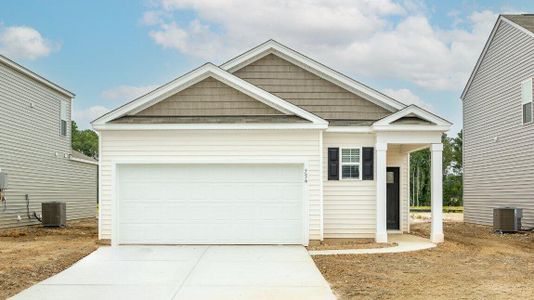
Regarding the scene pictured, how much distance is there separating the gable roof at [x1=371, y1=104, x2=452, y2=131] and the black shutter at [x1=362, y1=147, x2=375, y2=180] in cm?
80

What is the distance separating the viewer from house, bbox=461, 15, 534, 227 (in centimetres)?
2172

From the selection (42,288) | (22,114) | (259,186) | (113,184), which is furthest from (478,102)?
(42,288)

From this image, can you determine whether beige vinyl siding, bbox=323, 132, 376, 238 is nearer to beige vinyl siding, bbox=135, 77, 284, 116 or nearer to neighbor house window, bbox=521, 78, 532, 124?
beige vinyl siding, bbox=135, 77, 284, 116

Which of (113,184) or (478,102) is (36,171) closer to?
(113,184)

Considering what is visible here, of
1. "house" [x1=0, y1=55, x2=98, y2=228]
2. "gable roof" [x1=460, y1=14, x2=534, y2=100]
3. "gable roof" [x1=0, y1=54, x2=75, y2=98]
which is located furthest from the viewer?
"house" [x1=0, y1=55, x2=98, y2=228]

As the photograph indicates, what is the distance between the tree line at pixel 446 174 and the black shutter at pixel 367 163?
133ft

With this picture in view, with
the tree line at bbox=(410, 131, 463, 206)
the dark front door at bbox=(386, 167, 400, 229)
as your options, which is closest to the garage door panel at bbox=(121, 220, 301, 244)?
the dark front door at bbox=(386, 167, 400, 229)

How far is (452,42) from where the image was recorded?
112 ft

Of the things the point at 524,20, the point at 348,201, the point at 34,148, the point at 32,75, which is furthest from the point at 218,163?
the point at 524,20

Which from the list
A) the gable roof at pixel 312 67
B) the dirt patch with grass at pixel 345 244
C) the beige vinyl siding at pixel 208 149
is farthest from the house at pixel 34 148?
the dirt patch with grass at pixel 345 244

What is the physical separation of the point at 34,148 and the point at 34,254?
11.5m

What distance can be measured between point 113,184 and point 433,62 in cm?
2748

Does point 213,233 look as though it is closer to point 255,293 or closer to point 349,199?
point 349,199

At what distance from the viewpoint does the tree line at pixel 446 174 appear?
5672 centimetres
